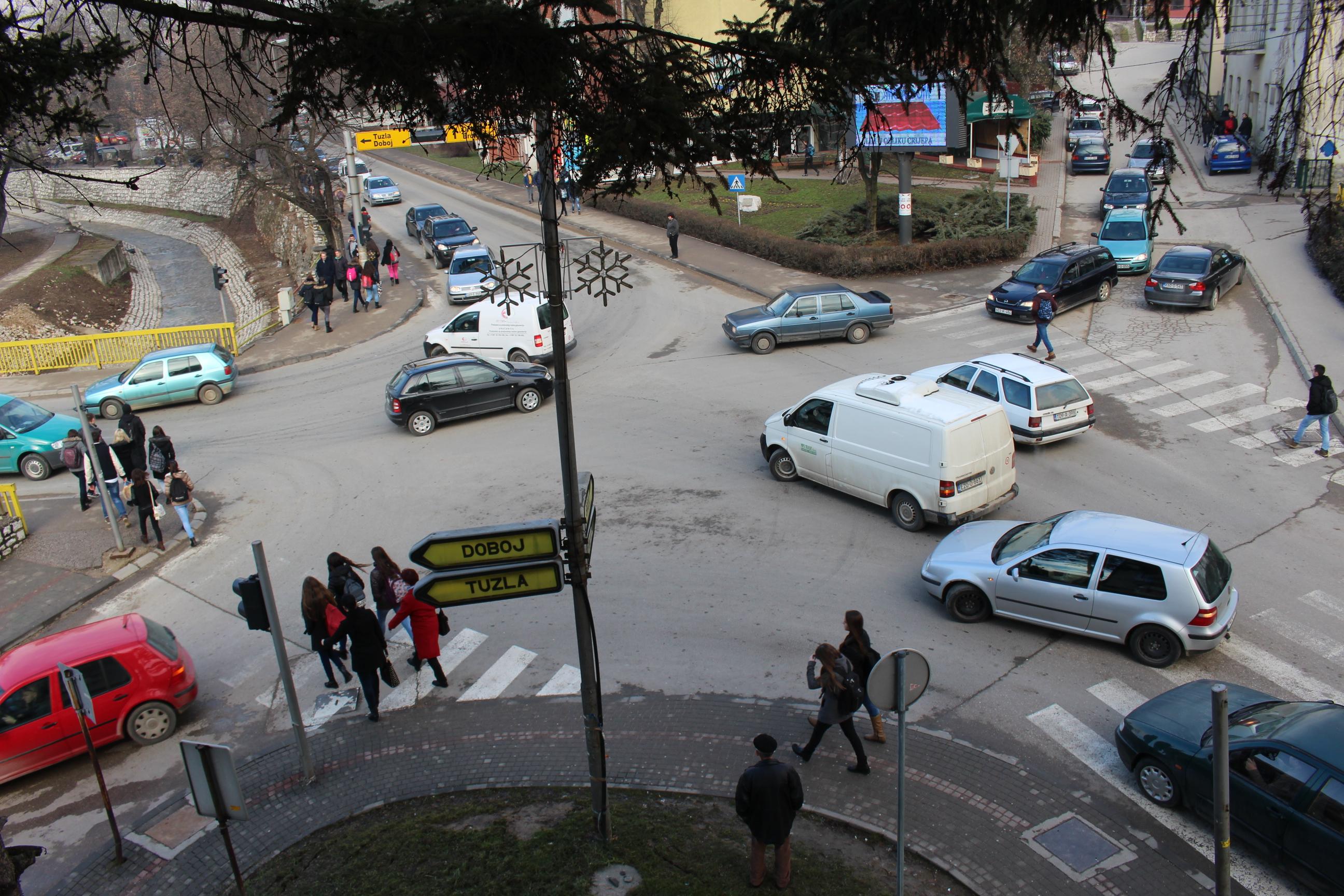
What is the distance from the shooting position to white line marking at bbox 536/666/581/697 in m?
10.4

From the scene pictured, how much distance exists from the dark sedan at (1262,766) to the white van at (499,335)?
16110 millimetres

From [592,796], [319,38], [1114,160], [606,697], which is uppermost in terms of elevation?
[319,38]

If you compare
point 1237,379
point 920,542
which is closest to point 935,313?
point 1237,379

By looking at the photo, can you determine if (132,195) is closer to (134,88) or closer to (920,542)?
(134,88)

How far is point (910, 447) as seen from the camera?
13.4 m

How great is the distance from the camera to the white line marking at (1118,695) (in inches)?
376

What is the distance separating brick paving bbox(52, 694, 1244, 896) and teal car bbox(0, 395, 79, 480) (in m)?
12.7

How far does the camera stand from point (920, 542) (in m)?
13.3

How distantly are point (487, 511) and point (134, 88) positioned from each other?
160ft

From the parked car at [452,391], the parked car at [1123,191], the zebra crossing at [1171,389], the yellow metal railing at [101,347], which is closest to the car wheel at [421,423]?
the parked car at [452,391]

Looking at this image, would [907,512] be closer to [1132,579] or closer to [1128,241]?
[1132,579]

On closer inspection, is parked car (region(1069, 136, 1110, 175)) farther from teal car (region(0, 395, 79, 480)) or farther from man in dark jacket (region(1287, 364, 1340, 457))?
teal car (region(0, 395, 79, 480))

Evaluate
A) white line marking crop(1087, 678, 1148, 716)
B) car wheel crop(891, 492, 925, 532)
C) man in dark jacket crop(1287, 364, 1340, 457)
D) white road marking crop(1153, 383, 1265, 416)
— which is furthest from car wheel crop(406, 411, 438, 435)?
man in dark jacket crop(1287, 364, 1340, 457)

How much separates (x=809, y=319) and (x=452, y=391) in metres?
8.37
